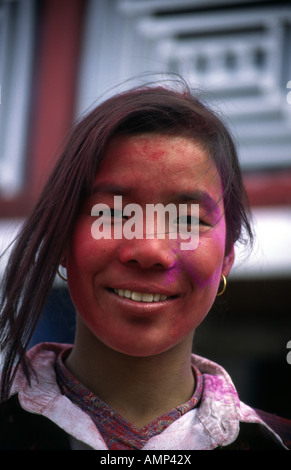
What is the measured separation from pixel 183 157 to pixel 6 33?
2293 millimetres

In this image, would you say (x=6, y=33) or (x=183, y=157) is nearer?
(x=183, y=157)

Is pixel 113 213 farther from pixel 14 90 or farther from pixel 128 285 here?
pixel 14 90

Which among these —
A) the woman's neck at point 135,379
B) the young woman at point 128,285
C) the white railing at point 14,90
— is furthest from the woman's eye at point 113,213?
the white railing at point 14,90

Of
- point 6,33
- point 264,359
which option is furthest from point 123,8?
point 264,359

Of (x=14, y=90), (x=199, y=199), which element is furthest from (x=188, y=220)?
(x=14, y=90)

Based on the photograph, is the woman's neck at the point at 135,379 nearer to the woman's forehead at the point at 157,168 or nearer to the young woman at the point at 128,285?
the young woman at the point at 128,285

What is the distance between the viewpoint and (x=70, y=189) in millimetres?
577

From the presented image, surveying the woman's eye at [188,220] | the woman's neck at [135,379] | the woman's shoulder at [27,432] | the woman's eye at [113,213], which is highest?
the woman's eye at [113,213]

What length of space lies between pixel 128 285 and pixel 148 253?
38 mm

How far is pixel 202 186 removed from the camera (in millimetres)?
575

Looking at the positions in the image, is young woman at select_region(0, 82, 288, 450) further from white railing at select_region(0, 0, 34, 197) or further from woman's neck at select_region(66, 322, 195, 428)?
white railing at select_region(0, 0, 34, 197)

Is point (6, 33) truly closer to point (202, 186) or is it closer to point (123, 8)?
point (123, 8)

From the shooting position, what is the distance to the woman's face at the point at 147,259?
54 centimetres
